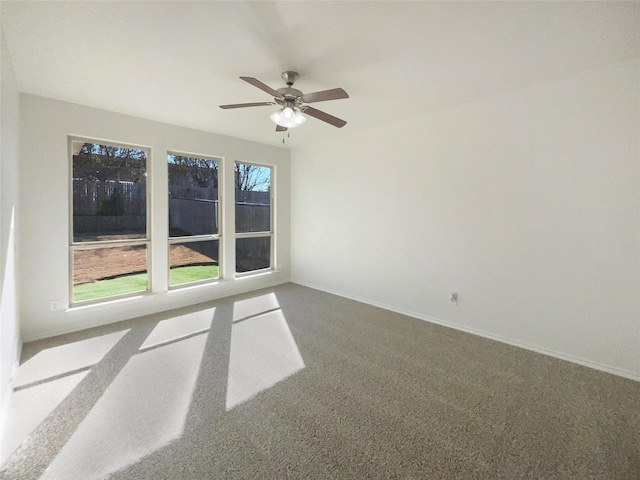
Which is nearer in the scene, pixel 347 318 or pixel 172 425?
pixel 172 425

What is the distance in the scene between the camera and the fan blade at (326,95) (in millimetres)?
2153

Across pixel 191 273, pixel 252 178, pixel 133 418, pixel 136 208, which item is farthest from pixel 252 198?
pixel 133 418

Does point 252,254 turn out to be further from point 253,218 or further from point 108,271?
point 108,271

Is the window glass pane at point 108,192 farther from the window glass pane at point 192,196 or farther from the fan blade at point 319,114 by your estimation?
the fan blade at point 319,114

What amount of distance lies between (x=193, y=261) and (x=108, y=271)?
1082 mm

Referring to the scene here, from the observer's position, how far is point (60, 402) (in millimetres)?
2047

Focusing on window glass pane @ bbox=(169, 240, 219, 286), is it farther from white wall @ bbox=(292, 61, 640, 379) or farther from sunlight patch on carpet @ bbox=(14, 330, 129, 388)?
white wall @ bbox=(292, 61, 640, 379)

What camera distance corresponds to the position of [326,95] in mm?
2248

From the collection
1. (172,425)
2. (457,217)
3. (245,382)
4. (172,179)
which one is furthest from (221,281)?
(457,217)

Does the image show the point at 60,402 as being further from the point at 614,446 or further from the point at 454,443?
the point at 614,446

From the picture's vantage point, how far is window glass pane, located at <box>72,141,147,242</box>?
3.43 meters

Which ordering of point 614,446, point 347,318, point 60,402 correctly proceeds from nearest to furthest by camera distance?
point 614,446, point 60,402, point 347,318

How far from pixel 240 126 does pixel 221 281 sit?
2.37m

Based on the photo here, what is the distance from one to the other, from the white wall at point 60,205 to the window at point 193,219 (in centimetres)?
19
